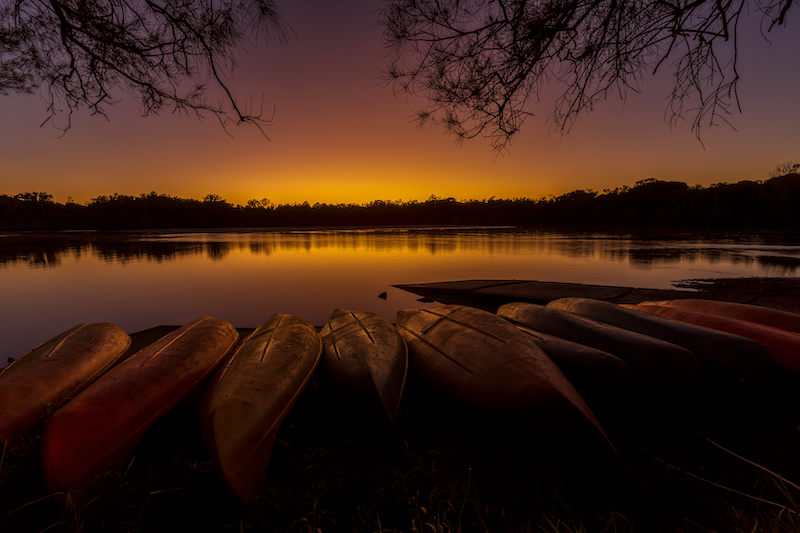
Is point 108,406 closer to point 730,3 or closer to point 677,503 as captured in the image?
point 677,503

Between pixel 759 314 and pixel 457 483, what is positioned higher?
pixel 759 314

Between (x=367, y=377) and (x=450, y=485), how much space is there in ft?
2.35

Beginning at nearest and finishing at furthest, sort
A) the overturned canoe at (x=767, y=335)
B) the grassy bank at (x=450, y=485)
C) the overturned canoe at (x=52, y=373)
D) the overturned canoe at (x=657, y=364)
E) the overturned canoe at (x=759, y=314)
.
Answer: the grassy bank at (x=450, y=485)
the overturned canoe at (x=52, y=373)
the overturned canoe at (x=657, y=364)
the overturned canoe at (x=767, y=335)
the overturned canoe at (x=759, y=314)

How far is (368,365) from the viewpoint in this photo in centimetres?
204

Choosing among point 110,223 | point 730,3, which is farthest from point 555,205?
point 110,223

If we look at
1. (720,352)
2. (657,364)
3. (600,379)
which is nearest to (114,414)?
(600,379)

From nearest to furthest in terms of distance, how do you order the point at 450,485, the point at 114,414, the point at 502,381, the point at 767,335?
the point at 450,485 → the point at 114,414 → the point at 502,381 → the point at 767,335

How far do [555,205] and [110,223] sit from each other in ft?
261

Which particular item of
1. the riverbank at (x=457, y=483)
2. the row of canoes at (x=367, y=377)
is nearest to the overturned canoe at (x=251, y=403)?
the row of canoes at (x=367, y=377)

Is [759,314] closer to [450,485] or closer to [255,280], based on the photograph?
[450,485]

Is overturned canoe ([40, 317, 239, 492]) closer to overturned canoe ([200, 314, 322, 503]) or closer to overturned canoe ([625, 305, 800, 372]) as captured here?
overturned canoe ([200, 314, 322, 503])

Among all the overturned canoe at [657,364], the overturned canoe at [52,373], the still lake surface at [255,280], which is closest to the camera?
the overturned canoe at [52,373]

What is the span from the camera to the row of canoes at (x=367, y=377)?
1.56m

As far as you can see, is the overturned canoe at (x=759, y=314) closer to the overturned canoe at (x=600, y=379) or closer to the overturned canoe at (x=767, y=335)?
the overturned canoe at (x=767, y=335)
